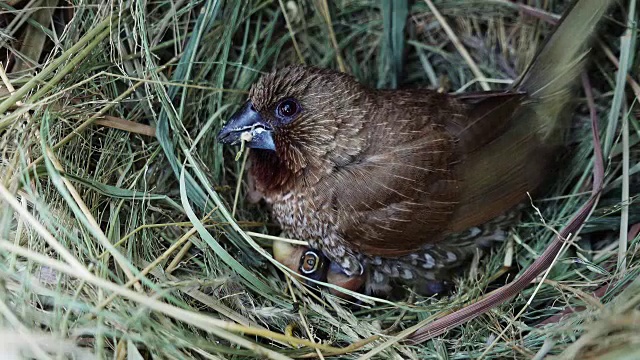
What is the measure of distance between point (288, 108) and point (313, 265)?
61 centimetres

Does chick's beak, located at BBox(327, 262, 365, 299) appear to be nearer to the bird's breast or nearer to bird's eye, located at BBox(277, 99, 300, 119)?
the bird's breast

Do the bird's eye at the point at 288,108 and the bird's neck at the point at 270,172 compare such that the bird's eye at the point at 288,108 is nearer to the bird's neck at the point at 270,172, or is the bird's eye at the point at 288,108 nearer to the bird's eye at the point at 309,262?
the bird's neck at the point at 270,172

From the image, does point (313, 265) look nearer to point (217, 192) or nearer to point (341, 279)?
point (341, 279)

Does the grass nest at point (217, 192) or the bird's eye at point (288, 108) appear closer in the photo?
the grass nest at point (217, 192)

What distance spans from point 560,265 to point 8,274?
194 cm

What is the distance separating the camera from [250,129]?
2248 mm

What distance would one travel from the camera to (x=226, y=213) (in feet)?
7.07

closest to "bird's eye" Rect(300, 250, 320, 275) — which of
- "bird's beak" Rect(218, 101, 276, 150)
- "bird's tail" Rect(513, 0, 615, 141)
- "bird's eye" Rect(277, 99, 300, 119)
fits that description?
"bird's beak" Rect(218, 101, 276, 150)

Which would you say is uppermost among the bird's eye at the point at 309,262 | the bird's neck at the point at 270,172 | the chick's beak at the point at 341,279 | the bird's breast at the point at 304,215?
the bird's neck at the point at 270,172

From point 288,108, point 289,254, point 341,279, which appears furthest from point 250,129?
point 341,279

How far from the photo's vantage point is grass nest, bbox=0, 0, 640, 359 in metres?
1.76

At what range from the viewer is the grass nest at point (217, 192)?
1.76m

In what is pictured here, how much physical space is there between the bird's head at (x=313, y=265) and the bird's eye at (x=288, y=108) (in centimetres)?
52

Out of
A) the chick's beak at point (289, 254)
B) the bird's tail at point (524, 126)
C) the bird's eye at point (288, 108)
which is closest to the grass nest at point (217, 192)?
the chick's beak at point (289, 254)
